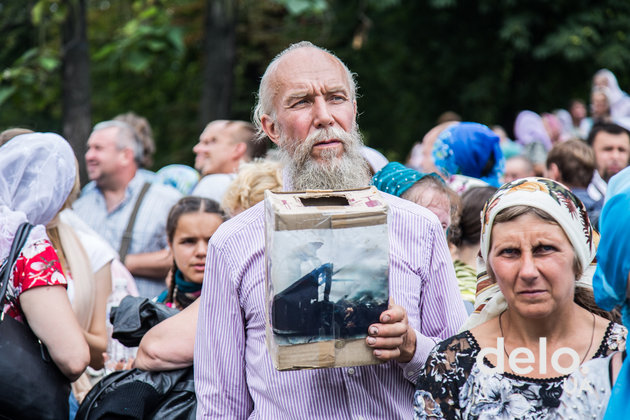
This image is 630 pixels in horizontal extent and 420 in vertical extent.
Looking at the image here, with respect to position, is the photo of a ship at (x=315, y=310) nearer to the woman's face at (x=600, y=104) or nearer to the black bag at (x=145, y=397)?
the black bag at (x=145, y=397)

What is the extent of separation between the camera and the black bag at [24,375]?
3.07 meters

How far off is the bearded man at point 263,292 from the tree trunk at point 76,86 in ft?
24.7

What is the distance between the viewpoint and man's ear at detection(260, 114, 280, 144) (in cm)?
282

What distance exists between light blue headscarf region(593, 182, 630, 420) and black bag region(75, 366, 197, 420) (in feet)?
5.42

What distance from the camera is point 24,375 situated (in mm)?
3117

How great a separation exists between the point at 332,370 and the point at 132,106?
1340 cm

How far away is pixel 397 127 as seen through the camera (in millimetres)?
15984

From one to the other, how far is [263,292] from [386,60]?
45.9 feet

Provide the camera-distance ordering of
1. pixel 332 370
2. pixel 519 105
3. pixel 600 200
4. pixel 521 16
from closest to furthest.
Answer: pixel 332 370 < pixel 600 200 < pixel 521 16 < pixel 519 105

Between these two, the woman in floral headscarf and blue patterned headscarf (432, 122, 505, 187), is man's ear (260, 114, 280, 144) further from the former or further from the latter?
blue patterned headscarf (432, 122, 505, 187)

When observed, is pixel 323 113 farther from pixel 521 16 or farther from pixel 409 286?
pixel 521 16

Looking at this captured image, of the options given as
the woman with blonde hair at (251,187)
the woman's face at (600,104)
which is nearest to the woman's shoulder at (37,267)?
the woman with blonde hair at (251,187)

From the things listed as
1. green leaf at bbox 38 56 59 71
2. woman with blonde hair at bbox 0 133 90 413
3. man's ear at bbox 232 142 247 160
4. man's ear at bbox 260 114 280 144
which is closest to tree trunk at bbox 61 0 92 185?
green leaf at bbox 38 56 59 71

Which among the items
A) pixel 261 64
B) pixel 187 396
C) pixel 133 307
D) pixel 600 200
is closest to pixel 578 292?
pixel 187 396
